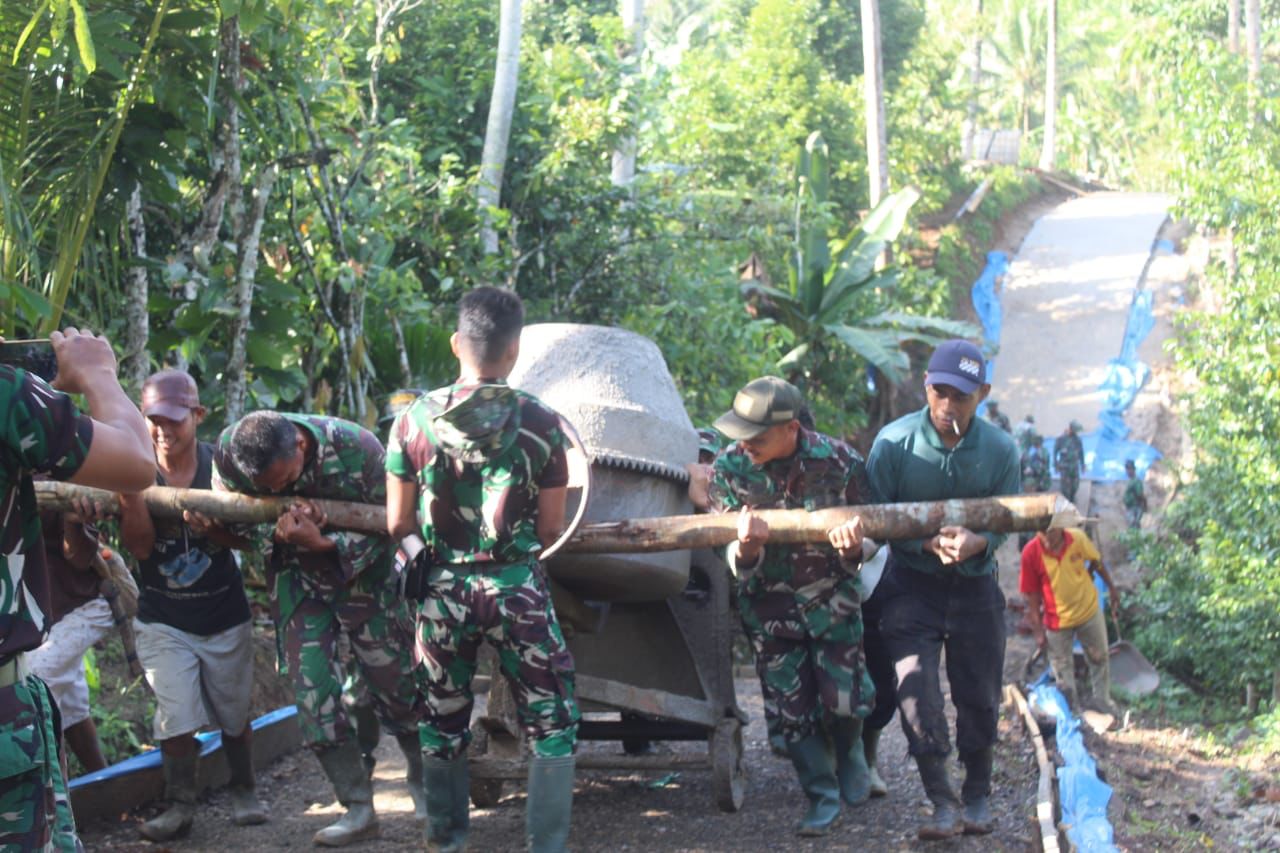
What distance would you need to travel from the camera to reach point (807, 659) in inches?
235

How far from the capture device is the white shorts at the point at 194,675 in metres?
5.73

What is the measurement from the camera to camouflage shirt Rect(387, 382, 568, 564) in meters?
4.86

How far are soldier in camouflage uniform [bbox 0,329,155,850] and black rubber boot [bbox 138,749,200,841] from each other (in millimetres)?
2363

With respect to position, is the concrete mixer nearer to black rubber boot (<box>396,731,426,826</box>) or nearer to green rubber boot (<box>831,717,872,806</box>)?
black rubber boot (<box>396,731,426,826</box>)

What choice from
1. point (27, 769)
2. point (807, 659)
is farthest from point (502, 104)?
point (27, 769)

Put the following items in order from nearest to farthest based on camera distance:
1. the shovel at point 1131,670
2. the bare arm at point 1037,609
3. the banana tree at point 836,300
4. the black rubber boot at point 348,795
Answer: the black rubber boot at point 348,795, the bare arm at point 1037,609, the shovel at point 1131,670, the banana tree at point 836,300

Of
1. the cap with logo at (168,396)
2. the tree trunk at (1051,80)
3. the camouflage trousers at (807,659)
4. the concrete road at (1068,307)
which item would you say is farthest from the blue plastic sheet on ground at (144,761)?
the tree trunk at (1051,80)

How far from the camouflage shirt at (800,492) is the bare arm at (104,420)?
2925 millimetres

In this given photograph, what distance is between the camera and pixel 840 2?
29.3 metres

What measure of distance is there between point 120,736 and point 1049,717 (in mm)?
5004

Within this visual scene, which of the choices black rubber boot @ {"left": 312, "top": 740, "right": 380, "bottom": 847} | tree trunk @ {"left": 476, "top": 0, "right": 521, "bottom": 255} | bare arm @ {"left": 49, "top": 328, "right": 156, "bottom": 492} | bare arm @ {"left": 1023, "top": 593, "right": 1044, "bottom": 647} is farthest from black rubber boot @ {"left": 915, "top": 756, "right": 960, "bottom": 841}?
tree trunk @ {"left": 476, "top": 0, "right": 521, "bottom": 255}

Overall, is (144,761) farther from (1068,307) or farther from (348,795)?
(1068,307)

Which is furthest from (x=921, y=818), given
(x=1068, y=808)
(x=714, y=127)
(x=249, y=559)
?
(x=714, y=127)

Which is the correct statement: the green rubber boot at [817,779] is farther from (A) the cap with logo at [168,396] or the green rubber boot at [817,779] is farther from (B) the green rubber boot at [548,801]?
(A) the cap with logo at [168,396]
